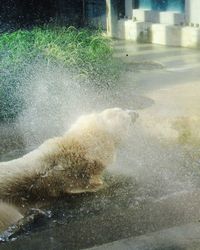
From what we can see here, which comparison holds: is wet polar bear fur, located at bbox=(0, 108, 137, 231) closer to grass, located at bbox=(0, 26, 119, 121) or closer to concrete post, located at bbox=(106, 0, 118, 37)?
grass, located at bbox=(0, 26, 119, 121)

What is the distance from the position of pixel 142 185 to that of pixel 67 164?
3.29ft

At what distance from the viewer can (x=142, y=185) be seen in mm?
5617

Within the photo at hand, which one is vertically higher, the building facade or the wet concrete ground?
the building facade

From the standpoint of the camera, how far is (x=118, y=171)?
20.2 feet

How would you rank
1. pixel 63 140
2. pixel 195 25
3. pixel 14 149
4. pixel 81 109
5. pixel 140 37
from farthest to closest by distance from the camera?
pixel 140 37
pixel 195 25
pixel 81 109
pixel 14 149
pixel 63 140

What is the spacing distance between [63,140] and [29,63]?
14.4 ft

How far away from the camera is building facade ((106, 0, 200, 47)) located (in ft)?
49.8

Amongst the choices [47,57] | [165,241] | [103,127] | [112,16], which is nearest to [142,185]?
[103,127]

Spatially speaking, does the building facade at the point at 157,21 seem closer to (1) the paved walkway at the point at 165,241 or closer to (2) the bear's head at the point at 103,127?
(2) the bear's head at the point at 103,127

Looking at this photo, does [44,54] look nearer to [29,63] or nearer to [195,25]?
[29,63]

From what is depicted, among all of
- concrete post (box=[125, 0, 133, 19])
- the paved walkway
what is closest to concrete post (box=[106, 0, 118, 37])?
concrete post (box=[125, 0, 133, 19])

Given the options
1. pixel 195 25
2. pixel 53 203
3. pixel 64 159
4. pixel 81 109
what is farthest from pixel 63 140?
pixel 195 25

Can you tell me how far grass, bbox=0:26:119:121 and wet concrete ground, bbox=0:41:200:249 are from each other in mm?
578

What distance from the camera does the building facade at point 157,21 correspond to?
1518 centimetres
